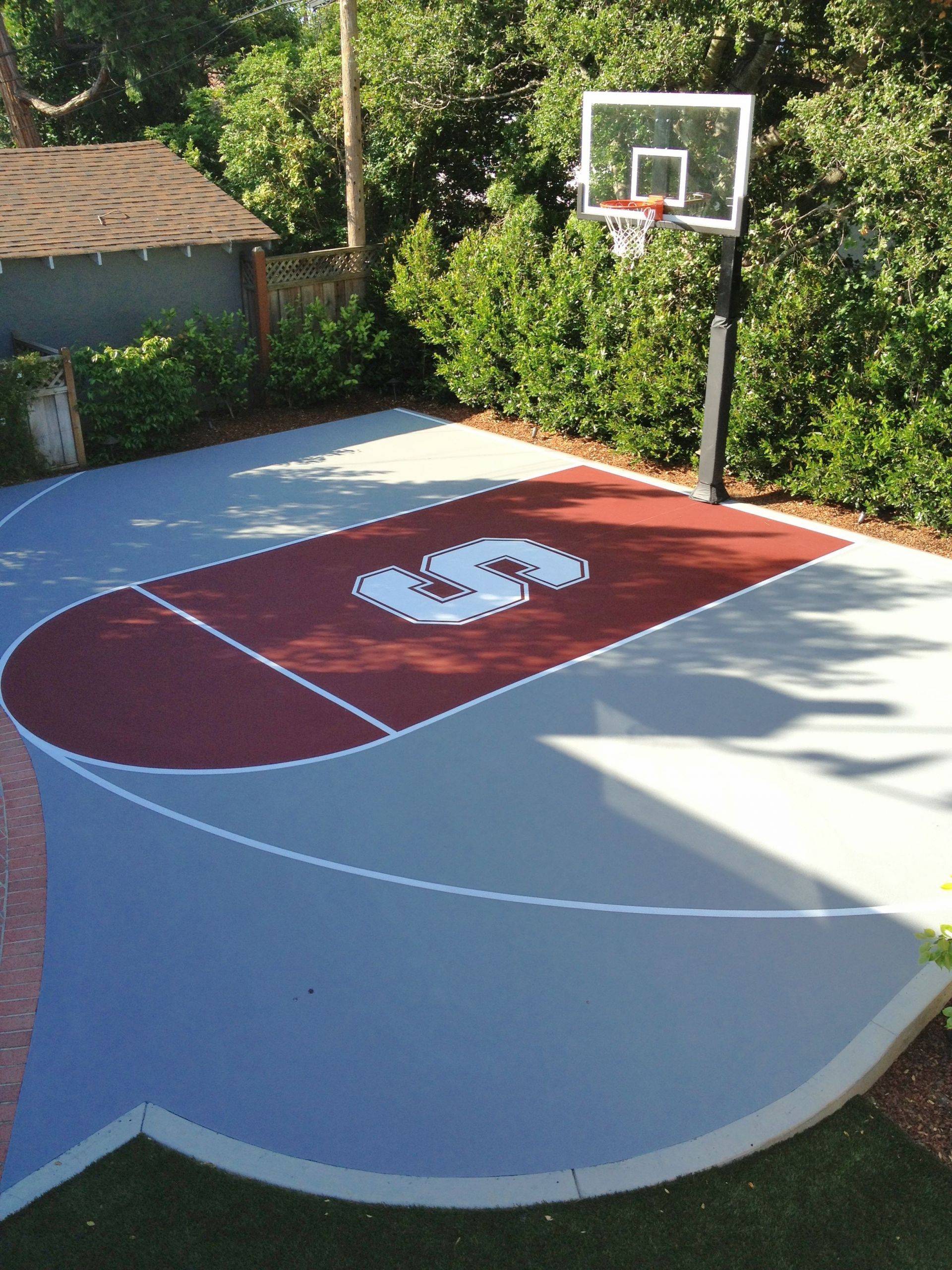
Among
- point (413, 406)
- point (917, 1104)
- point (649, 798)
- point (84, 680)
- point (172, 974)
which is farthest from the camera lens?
point (413, 406)

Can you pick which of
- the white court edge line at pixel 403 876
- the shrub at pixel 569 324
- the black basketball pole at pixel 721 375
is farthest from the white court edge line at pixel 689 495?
the white court edge line at pixel 403 876

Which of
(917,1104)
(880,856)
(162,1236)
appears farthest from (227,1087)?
(880,856)

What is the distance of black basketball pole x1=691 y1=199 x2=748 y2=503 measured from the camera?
1223cm

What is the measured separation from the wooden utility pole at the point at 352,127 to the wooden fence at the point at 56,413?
6.14 m

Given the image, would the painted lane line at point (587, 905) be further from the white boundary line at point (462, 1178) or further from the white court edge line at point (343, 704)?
the white boundary line at point (462, 1178)

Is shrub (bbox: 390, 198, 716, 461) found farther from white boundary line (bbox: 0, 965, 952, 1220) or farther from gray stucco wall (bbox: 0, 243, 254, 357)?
white boundary line (bbox: 0, 965, 952, 1220)

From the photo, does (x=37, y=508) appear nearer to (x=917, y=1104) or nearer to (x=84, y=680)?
(x=84, y=680)

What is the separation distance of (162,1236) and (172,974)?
1720 millimetres

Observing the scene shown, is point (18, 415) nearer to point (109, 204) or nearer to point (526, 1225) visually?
point (109, 204)

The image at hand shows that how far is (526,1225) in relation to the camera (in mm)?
4531

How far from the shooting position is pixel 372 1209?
15.1 feet

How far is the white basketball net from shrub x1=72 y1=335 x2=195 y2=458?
6.22 m

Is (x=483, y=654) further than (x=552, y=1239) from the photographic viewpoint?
Yes

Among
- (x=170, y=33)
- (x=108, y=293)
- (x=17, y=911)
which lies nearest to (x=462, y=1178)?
(x=17, y=911)
